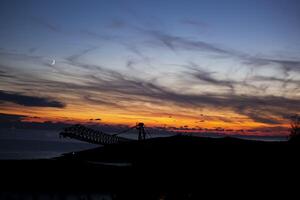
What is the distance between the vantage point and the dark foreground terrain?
10375 millimetres

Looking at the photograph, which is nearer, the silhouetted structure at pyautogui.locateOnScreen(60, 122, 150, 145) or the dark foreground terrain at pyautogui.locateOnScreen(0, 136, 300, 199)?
the dark foreground terrain at pyautogui.locateOnScreen(0, 136, 300, 199)

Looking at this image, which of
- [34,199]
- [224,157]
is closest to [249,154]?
[224,157]

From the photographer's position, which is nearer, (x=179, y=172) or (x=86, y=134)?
(x=179, y=172)

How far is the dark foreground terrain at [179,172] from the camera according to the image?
10.4 metres

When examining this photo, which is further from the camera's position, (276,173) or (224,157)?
(224,157)

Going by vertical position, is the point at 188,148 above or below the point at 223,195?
above

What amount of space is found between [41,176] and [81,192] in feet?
7.90

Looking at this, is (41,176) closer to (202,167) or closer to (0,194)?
(0,194)

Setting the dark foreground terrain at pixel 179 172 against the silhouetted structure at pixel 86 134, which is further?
the silhouetted structure at pixel 86 134

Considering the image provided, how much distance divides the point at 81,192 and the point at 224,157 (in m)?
4.95

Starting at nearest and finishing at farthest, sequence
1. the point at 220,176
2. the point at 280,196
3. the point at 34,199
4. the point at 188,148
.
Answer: the point at 34,199
the point at 280,196
the point at 220,176
the point at 188,148

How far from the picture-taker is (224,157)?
37.2 feet

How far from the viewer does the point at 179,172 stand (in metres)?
A: 11.6

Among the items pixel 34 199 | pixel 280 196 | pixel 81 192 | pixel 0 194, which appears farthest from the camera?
pixel 280 196
